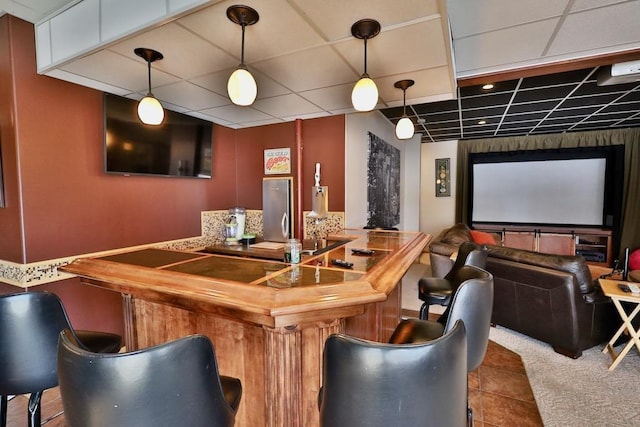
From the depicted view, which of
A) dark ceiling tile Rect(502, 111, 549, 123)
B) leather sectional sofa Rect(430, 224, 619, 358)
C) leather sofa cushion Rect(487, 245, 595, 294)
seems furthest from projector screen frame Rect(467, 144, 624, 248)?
leather sofa cushion Rect(487, 245, 595, 294)

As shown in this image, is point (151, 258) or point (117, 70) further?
point (117, 70)

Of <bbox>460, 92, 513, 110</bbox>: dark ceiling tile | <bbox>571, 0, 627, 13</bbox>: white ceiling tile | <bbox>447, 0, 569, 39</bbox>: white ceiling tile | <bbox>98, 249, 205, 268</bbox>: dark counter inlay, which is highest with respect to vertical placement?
<bbox>460, 92, 513, 110</bbox>: dark ceiling tile

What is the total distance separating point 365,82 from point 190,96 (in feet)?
6.03

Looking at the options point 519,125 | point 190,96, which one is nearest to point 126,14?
point 190,96

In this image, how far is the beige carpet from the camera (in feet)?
6.23

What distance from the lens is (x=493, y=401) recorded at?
6.77ft

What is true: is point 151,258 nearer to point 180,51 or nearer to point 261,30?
point 180,51

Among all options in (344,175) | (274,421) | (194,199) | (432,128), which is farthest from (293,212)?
(432,128)

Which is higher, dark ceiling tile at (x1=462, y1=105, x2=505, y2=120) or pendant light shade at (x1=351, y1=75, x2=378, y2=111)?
dark ceiling tile at (x1=462, y1=105, x2=505, y2=120)

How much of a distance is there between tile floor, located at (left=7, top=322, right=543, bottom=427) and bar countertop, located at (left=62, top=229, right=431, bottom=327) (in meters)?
1.13

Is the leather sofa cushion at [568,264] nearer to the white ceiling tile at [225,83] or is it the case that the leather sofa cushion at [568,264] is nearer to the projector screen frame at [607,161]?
the white ceiling tile at [225,83]

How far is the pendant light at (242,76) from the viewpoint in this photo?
5.02 ft

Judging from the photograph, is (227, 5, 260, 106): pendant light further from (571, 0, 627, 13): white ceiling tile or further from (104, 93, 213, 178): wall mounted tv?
(571, 0, 627, 13): white ceiling tile

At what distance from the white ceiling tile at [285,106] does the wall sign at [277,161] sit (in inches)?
21.5
